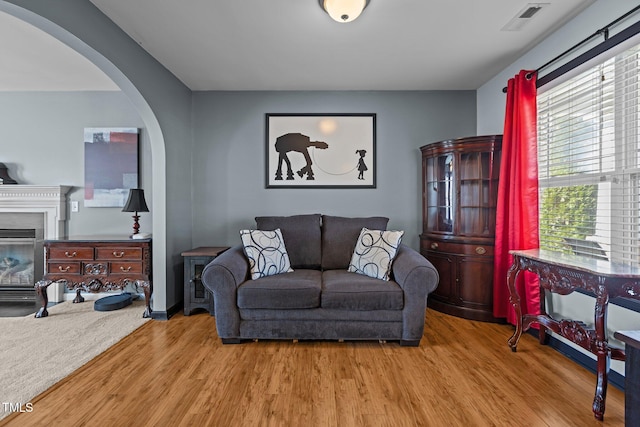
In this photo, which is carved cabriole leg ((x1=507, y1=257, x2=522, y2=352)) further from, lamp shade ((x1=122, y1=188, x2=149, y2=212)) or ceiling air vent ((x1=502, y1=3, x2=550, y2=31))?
lamp shade ((x1=122, y1=188, x2=149, y2=212))

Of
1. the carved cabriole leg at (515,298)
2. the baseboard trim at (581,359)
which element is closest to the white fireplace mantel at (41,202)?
the carved cabriole leg at (515,298)

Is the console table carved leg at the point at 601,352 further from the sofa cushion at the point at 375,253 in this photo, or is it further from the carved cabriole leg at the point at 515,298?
the sofa cushion at the point at 375,253

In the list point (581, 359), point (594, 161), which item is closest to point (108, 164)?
point (594, 161)

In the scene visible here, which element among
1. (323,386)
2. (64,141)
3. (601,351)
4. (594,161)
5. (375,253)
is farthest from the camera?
(64,141)

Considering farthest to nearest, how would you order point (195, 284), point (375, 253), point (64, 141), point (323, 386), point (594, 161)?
point (64, 141), point (195, 284), point (375, 253), point (594, 161), point (323, 386)

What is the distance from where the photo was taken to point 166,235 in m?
3.09

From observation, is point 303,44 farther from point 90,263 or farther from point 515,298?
point 90,263

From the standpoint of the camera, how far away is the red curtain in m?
2.56

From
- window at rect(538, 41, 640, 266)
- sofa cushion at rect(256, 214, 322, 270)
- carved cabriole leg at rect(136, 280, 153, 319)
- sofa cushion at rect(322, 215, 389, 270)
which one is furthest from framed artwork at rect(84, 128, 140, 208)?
window at rect(538, 41, 640, 266)

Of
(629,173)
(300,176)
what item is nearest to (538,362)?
(629,173)

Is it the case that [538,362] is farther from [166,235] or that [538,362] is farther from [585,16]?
[166,235]

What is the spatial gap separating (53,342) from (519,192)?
4.10m

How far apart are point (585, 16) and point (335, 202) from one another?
8.63ft

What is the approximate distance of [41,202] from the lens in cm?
357
